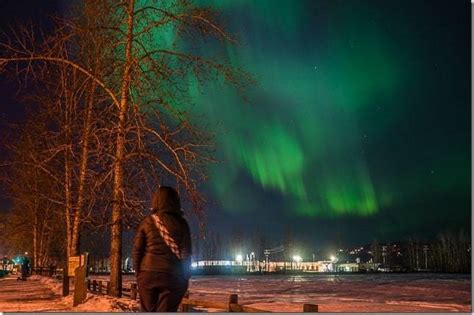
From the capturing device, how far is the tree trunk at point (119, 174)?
15.8m

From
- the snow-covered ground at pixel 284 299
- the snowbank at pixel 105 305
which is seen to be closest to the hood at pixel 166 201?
the snowbank at pixel 105 305

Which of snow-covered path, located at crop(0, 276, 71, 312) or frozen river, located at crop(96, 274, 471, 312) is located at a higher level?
snow-covered path, located at crop(0, 276, 71, 312)

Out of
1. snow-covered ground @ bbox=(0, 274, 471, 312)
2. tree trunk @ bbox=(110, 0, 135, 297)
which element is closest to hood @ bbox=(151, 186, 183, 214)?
snow-covered ground @ bbox=(0, 274, 471, 312)

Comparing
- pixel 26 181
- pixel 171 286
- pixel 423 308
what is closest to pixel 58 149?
pixel 171 286

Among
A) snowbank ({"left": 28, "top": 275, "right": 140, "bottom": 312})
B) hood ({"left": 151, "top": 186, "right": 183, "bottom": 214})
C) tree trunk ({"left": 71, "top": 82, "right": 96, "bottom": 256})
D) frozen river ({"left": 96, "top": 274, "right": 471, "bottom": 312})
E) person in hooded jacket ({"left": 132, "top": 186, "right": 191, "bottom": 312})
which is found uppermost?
tree trunk ({"left": 71, "top": 82, "right": 96, "bottom": 256})

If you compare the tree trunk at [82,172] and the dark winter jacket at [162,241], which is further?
the tree trunk at [82,172]

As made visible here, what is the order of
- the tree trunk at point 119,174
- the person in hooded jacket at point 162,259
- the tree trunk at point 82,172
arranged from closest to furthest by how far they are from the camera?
the person in hooded jacket at point 162,259 < the tree trunk at point 119,174 < the tree trunk at point 82,172

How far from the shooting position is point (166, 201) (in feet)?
21.0

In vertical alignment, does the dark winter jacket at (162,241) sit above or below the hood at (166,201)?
below

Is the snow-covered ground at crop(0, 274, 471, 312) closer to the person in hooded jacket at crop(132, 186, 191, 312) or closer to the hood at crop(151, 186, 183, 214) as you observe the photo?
the person in hooded jacket at crop(132, 186, 191, 312)

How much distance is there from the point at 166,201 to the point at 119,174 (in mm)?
9911

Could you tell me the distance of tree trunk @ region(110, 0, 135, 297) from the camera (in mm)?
15773

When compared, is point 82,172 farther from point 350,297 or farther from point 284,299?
point 350,297

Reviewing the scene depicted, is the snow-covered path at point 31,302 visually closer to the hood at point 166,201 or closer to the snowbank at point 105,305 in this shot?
the snowbank at point 105,305
